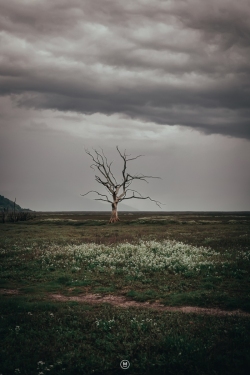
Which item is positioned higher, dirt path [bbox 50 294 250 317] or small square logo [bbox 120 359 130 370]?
small square logo [bbox 120 359 130 370]

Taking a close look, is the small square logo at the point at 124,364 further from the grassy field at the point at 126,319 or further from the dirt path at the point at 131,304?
the dirt path at the point at 131,304

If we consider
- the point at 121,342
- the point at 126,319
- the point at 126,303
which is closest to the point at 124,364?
the point at 121,342

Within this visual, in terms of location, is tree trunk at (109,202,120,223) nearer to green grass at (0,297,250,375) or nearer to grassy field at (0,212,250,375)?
grassy field at (0,212,250,375)

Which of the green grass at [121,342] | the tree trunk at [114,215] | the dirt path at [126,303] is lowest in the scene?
the dirt path at [126,303]

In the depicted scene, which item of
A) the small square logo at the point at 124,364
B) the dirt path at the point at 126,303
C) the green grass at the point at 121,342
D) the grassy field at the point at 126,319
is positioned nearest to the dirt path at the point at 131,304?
the dirt path at the point at 126,303

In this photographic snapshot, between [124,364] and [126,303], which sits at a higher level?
[124,364]

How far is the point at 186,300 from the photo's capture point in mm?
13062

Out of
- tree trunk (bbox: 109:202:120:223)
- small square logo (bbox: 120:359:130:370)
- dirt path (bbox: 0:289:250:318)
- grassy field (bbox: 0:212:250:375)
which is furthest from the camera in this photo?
tree trunk (bbox: 109:202:120:223)

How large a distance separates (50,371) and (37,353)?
104 cm

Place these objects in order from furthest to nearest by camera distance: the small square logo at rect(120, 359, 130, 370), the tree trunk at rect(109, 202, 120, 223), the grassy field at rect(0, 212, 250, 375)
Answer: the tree trunk at rect(109, 202, 120, 223) → the grassy field at rect(0, 212, 250, 375) → the small square logo at rect(120, 359, 130, 370)

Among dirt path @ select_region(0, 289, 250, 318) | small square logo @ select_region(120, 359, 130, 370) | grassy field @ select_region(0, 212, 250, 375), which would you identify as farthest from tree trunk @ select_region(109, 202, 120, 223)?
small square logo @ select_region(120, 359, 130, 370)

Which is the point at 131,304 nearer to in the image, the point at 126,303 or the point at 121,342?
the point at 126,303

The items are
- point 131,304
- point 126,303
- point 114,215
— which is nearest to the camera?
point 131,304

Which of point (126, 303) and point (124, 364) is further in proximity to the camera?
point (126, 303)
